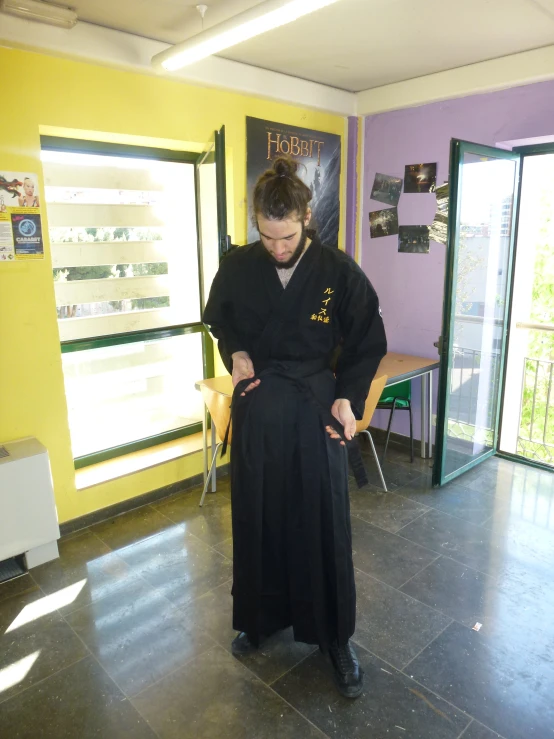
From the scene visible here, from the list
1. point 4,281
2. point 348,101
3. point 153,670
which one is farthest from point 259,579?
point 348,101

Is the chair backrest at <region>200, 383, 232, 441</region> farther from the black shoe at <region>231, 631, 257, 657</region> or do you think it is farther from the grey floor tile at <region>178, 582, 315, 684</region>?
the black shoe at <region>231, 631, 257, 657</region>

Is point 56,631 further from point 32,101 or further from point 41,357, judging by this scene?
point 32,101

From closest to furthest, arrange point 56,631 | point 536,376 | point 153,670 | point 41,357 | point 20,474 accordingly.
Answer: point 153,670
point 56,631
point 20,474
point 41,357
point 536,376

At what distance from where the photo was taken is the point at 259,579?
197 centimetres

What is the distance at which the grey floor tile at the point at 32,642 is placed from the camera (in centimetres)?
203

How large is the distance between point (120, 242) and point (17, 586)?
2.02 metres

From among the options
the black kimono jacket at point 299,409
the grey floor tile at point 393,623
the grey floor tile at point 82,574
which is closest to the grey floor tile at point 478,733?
the grey floor tile at point 393,623

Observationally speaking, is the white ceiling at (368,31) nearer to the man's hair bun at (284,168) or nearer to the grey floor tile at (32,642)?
the man's hair bun at (284,168)

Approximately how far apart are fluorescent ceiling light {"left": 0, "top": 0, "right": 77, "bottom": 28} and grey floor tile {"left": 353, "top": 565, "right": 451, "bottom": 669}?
284 cm

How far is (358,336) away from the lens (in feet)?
6.19

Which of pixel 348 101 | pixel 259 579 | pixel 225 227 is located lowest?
pixel 259 579

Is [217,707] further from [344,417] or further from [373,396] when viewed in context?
[373,396]

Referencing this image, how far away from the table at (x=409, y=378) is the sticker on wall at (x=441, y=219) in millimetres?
856

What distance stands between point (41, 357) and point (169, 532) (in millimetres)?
1172
